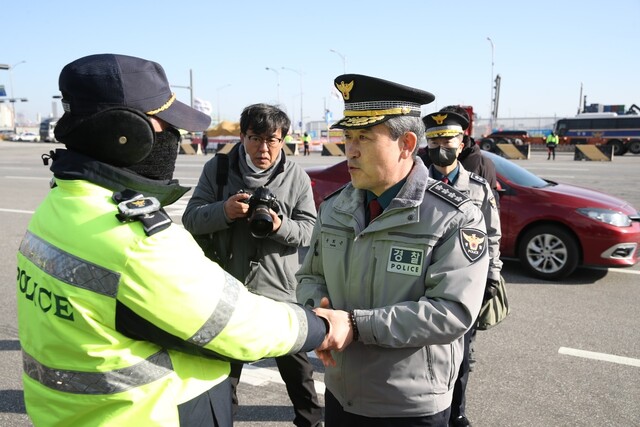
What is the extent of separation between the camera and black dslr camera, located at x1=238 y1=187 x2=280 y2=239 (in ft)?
9.78

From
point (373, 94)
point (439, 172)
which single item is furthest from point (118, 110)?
point (439, 172)

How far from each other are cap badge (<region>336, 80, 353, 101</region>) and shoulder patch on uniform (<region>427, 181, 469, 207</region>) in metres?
0.49

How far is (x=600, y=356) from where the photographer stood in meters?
4.56

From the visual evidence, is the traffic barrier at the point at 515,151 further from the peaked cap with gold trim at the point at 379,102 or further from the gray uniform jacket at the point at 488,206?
the peaked cap with gold trim at the point at 379,102

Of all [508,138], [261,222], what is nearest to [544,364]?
[261,222]

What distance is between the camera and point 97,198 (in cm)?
151

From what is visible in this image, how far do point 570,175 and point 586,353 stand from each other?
15.8m

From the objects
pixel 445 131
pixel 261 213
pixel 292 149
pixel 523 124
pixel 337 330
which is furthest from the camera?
pixel 523 124

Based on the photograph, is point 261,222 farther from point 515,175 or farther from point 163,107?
point 515,175

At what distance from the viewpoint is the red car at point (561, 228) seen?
6.73 metres

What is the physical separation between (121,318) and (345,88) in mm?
1324

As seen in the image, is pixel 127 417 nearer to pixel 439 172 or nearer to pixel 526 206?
pixel 439 172

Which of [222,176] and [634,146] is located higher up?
[634,146]

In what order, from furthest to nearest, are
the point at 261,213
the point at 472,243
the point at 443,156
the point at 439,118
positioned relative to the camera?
1. the point at 439,118
2. the point at 443,156
3. the point at 261,213
4. the point at 472,243
